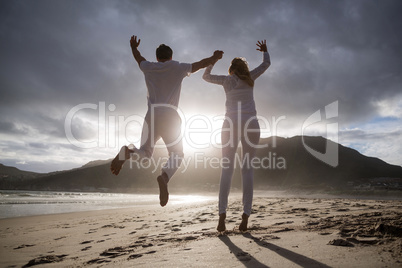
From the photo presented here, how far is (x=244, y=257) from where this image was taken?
2162mm

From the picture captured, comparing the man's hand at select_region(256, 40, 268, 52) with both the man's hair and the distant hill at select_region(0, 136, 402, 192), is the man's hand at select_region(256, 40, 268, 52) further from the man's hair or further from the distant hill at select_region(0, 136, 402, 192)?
the distant hill at select_region(0, 136, 402, 192)

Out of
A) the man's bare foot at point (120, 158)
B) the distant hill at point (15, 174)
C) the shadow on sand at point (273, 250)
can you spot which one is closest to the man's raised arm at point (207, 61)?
the man's bare foot at point (120, 158)

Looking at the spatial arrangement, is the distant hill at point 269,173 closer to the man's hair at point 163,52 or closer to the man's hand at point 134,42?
the man's hair at point 163,52

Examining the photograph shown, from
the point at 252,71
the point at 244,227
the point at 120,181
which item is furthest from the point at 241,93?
the point at 120,181

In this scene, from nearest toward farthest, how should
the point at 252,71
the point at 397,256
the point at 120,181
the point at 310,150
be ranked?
the point at 397,256
the point at 252,71
the point at 310,150
the point at 120,181

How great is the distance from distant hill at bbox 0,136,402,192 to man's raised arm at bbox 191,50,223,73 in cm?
3261

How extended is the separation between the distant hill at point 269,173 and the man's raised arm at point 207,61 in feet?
107

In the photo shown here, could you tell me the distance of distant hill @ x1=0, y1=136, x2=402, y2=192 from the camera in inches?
1943

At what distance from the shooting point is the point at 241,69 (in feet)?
13.0

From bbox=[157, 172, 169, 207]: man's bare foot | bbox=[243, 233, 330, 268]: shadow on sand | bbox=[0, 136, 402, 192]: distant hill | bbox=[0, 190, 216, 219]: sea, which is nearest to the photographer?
bbox=[243, 233, 330, 268]: shadow on sand

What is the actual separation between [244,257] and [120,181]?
87.5m

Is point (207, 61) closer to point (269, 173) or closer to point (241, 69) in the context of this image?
point (241, 69)

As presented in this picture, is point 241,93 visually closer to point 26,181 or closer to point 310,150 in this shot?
point 310,150

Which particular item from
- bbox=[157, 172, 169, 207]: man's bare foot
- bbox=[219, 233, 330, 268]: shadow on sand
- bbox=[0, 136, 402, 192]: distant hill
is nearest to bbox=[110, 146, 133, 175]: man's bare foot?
bbox=[157, 172, 169, 207]: man's bare foot
